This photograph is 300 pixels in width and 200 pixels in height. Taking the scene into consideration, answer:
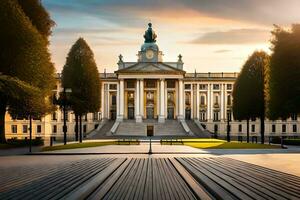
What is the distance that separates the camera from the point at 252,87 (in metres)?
75.7

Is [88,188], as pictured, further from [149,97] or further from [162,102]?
[149,97]

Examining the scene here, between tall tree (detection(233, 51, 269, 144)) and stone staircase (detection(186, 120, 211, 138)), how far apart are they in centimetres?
1364

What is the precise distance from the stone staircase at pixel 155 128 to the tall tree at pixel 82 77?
66.0 feet

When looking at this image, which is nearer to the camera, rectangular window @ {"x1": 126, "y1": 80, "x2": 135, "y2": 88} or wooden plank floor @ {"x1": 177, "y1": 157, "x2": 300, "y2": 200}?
wooden plank floor @ {"x1": 177, "y1": 157, "x2": 300, "y2": 200}

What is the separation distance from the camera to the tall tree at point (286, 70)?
45.3 meters

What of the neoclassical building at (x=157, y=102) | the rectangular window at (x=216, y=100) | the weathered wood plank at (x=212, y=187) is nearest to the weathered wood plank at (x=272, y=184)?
the weathered wood plank at (x=212, y=187)

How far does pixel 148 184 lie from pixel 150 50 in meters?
101

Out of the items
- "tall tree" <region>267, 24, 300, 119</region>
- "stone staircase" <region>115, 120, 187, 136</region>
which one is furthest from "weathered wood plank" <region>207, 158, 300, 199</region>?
"stone staircase" <region>115, 120, 187, 136</region>

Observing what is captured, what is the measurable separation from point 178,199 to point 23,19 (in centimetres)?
3678

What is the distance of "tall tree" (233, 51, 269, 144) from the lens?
244 feet

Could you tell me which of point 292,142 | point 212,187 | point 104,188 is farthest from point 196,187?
point 292,142

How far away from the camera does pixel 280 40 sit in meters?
47.6

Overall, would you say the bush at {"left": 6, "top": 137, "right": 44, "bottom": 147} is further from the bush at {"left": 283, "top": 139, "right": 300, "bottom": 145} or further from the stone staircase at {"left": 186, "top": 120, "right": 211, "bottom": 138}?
the stone staircase at {"left": 186, "top": 120, "right": 211, "bottom": 138}

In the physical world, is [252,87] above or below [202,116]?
above
